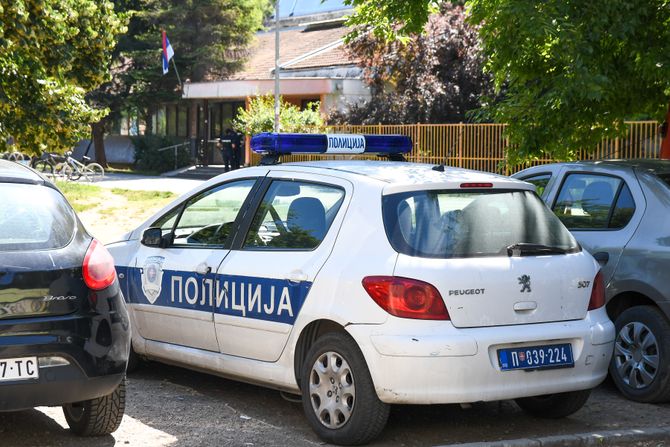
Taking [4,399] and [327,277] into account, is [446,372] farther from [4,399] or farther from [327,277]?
[4,399]

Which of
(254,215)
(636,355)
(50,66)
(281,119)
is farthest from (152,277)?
(281,119)

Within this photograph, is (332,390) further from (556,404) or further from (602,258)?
(602,258)

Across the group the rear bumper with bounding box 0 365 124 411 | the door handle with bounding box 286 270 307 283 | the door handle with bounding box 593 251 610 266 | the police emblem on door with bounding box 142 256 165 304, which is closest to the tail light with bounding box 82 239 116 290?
the rear bumper with bounding box 0 365 124 411

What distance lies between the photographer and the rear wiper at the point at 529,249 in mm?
5758

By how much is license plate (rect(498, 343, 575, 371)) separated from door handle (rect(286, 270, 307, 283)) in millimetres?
1203

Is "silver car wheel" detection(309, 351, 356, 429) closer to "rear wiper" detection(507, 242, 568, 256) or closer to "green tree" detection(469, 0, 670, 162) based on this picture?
"rear wiper" detection(507, 242, 568, 256)

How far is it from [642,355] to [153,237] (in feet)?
11.2

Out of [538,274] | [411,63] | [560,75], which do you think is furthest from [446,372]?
[411,63]

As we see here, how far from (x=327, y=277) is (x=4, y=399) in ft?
5.99

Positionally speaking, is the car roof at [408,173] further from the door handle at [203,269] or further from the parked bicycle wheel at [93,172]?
the parked bicycle wheel at [93,172]

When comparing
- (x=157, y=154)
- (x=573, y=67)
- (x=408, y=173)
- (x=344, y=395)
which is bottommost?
(x=344, y=395)

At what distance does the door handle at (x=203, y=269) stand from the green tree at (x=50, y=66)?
28.9ft

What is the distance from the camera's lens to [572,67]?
8.44 m

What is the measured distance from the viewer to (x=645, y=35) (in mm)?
8609
